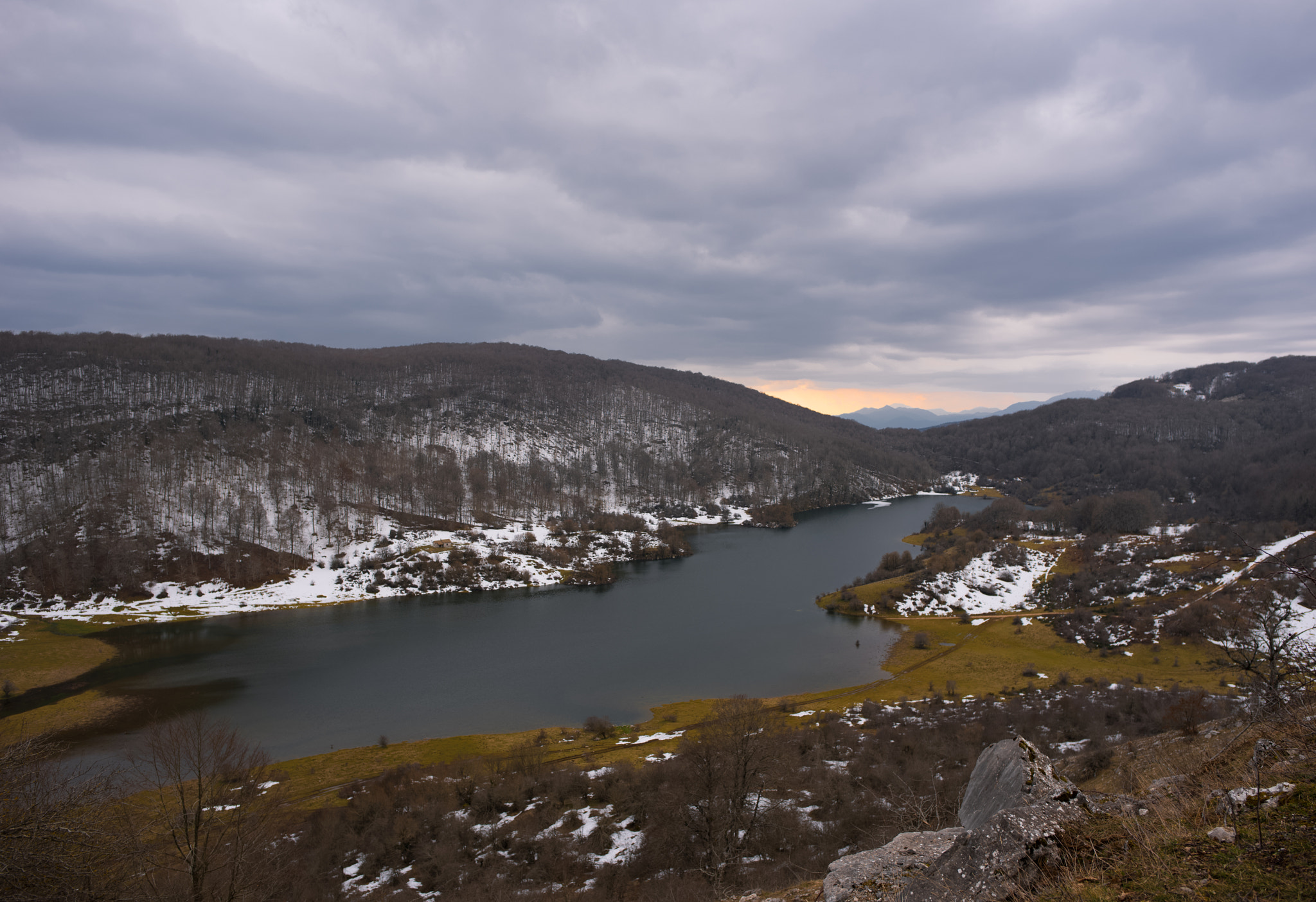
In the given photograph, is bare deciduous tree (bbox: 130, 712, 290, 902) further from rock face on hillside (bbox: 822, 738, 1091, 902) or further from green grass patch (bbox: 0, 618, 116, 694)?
green grass patch (bbox: 0, 618, 116, 694)

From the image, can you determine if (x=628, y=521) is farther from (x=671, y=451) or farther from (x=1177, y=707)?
(x=1177, y=707)

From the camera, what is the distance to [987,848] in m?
3.74

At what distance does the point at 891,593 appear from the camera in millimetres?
45781

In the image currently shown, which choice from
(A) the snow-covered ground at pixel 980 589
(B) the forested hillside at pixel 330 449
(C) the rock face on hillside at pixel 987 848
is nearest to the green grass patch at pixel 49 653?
(B) the forested hillside at pixel 330 449

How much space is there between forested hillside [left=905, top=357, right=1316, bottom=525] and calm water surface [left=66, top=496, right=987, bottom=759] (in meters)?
58.0

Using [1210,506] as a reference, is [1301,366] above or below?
above

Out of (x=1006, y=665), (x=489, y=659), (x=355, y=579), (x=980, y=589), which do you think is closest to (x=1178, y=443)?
(x=980, y=589)

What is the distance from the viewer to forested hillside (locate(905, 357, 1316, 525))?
75812 mm

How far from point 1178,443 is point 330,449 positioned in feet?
547

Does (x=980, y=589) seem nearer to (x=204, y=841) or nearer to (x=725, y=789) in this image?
(x=725, y=789)

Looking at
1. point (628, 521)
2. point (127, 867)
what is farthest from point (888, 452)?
point (127, 867)

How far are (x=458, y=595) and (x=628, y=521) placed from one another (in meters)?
32.2

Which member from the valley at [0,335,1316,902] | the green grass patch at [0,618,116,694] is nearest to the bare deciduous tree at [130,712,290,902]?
the valley at [0,335,1316,902]

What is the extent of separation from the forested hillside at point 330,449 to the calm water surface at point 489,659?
20.4 meters
